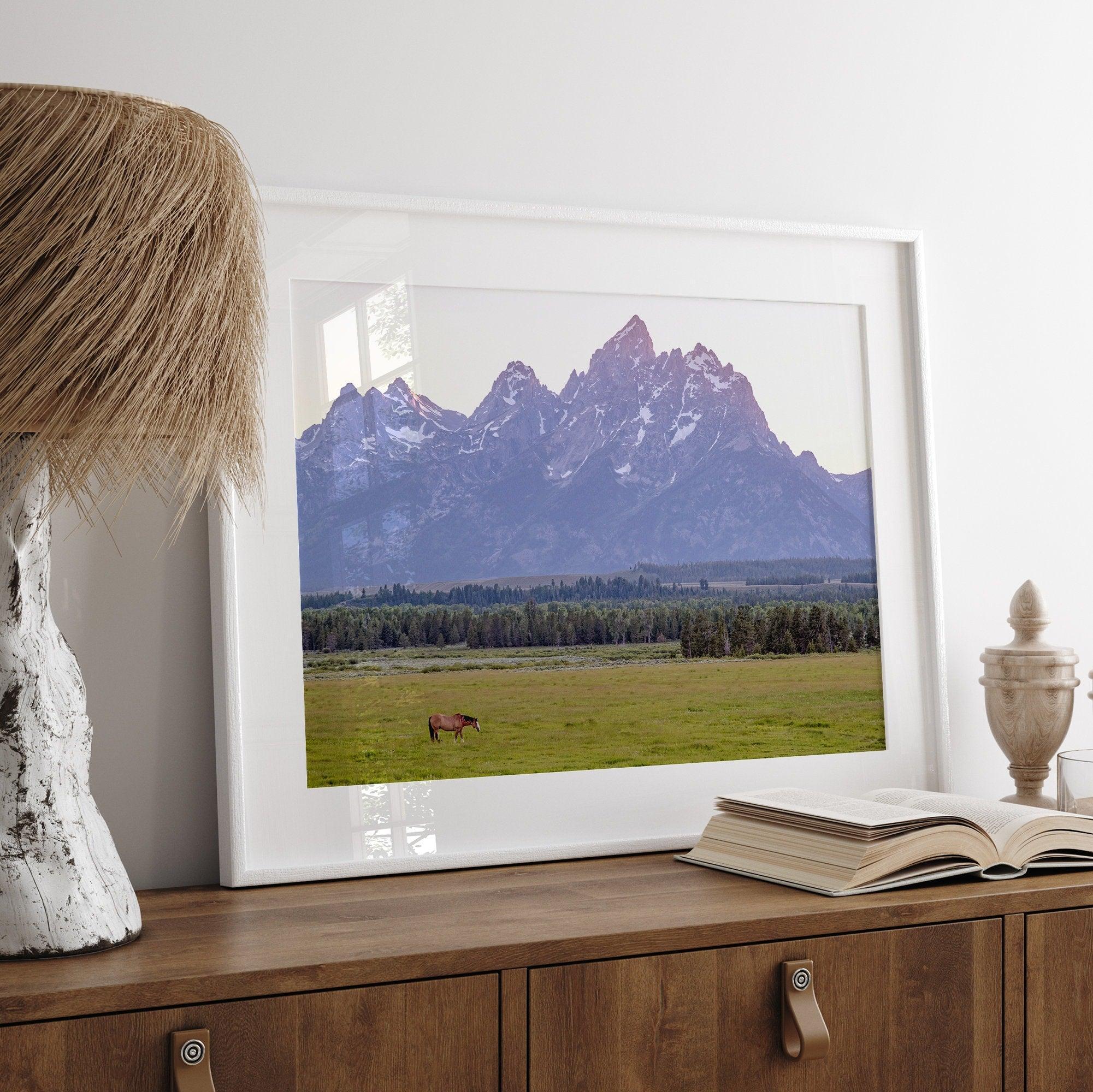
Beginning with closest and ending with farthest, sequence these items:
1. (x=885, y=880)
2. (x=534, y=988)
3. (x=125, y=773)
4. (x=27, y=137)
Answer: (x=27, y=137) → (x=534, y=988) → (x=885, y=880) → (x=125, y=773)

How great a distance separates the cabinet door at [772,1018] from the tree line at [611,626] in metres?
0.46

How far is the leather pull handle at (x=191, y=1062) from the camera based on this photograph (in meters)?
0.89

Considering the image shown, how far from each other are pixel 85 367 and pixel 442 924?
0.59 meters

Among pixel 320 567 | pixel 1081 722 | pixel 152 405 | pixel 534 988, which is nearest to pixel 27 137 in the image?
pixel 152 405

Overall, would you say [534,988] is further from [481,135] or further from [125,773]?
[481,135]

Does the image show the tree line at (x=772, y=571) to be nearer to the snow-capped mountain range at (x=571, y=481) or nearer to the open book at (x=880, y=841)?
the snow-capped mountain range at (x=571, y=481)

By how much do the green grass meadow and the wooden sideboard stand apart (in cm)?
15

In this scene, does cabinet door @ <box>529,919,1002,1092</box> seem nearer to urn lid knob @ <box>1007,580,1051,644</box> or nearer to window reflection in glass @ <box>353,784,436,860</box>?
window reflection in glass @ <box>353,784,436,860</box>

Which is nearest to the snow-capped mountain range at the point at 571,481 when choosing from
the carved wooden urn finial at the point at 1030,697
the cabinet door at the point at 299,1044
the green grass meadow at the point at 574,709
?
the green grass meadow at the point at 574,709

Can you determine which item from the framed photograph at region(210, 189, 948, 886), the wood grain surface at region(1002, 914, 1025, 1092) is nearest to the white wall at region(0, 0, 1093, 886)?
the framed photograph at region(210, 189, 948, 886)

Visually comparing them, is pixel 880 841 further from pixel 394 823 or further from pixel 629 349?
pixel 629 349

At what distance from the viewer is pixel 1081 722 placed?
164 centimetres

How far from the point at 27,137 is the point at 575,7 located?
83cm

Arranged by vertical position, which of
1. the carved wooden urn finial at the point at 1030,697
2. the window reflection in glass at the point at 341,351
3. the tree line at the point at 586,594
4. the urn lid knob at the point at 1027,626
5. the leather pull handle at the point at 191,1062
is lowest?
the leather pull handle at the point at 191,1062
